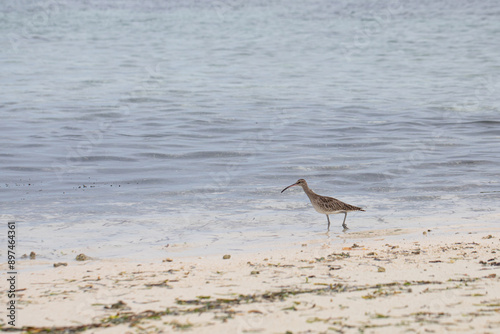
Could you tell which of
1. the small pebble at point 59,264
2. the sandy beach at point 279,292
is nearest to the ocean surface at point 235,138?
the small pebble at point 59,264

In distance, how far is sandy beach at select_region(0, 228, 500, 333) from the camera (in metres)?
7.10

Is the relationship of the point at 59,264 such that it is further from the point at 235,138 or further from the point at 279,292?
the point at 235,138

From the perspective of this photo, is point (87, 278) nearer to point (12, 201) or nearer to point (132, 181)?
point (12, 201)

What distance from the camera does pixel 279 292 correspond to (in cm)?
809

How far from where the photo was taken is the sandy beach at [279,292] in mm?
7098

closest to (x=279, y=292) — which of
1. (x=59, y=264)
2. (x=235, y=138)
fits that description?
(x=59, y=264)

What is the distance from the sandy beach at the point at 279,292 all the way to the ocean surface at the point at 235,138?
4.87ft

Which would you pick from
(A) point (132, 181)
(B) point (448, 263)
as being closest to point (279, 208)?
(A) point (132, 181)

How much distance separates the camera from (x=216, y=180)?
17.0 m

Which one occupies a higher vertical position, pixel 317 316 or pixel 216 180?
pixel 317 316

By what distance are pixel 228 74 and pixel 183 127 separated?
1466 centimetres

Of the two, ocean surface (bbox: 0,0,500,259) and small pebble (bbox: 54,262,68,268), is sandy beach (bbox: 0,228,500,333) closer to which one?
small pebble (bbox: 54,262,68,268)

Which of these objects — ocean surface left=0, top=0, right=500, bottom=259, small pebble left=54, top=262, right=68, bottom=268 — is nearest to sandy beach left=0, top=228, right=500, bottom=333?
small pebble left=54, top=262, right=68, bottom=268

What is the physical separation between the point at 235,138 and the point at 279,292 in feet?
48.2
